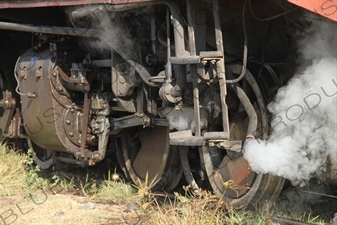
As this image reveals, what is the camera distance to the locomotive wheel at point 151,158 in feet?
15.7

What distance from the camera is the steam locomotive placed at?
362 centimetres

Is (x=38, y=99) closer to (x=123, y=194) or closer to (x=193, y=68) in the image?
(x=123, y=194)

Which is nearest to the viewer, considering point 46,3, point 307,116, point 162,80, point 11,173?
point 307,116

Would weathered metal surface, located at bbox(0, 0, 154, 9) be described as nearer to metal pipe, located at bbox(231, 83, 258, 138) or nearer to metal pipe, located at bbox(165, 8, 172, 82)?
metal pipe, located at bbox(165, 8, 172, 82)

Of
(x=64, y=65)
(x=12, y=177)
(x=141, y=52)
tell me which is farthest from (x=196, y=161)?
(x=12, y=177)

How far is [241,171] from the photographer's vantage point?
165 inches

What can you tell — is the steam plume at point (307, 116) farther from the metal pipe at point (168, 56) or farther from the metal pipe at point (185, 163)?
the metal pipe at point (185, 163)

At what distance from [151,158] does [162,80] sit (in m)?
1.23

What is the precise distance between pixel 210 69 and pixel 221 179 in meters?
0.92

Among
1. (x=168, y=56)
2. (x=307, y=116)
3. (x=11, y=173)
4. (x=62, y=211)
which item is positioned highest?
(x=168, y=56)

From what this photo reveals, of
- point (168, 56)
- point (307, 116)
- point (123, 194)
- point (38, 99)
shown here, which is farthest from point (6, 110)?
point (307, 116)

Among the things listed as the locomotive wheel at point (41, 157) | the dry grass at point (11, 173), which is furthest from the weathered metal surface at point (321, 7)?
the locomotive wheel at point (41, 157)

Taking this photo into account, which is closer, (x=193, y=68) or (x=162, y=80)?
(x=193, y=68)

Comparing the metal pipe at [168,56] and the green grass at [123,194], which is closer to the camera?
the metal pipe at [168,56]
